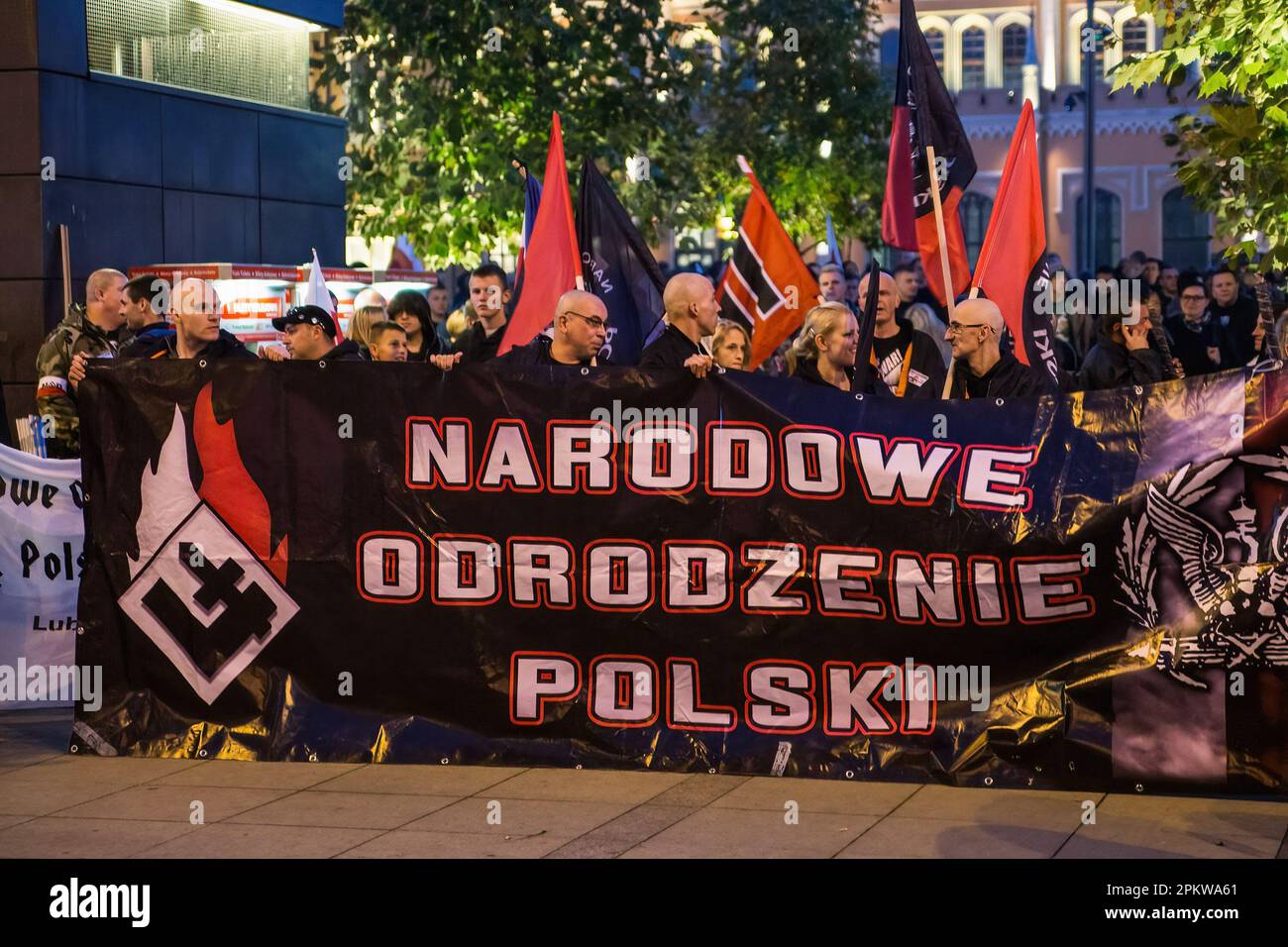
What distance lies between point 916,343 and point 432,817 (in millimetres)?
4747

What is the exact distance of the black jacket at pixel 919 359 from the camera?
999cm

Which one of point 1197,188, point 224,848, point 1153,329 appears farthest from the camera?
point 1153,329

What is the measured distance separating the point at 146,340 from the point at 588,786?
3762 mm

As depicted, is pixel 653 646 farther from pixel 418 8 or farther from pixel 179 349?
pixel 418 8

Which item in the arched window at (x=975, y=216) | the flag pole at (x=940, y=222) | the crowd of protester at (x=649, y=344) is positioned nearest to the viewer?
the crowd of protester at (x=649, y=344)

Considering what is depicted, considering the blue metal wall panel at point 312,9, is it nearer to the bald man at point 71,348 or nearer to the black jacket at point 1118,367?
the bald man at point 71,348

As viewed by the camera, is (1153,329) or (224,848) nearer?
(224,848)

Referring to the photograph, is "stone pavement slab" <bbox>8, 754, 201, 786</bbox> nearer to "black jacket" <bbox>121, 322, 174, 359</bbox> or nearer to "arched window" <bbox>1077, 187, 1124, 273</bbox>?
"black jacket" <bbox>121, 322, 174, 359</bbox>

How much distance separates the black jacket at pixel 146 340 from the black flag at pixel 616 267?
2411 millimetres

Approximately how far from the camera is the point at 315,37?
80.4 feet

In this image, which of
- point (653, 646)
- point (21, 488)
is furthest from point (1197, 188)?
point (21, 488)

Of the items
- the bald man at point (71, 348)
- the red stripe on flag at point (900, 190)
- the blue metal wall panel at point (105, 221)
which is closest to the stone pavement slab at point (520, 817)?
the bald man at point (71, 348)

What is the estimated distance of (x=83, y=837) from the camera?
6.74 meters

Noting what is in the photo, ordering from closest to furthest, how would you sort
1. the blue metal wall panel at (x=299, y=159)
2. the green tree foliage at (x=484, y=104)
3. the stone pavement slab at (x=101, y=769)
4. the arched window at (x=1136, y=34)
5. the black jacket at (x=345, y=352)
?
the stone pavement slab at (x=101, y=769)
the black jacket at (x=345, y=352)
the blue metal wall panel at (x=299, y=159)
the green tree foliage at (x=484, y=104)
the arched window at (x=1136, y=34)
